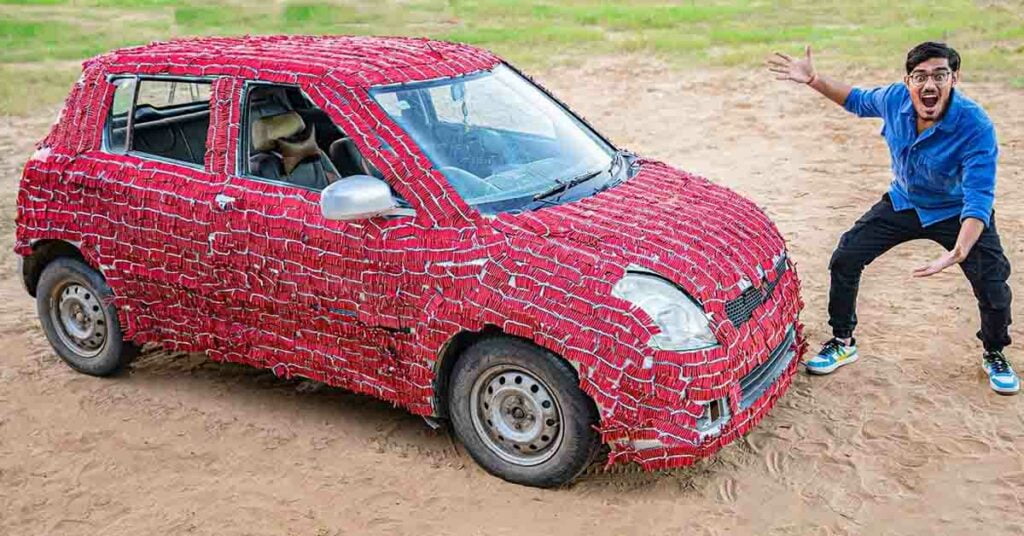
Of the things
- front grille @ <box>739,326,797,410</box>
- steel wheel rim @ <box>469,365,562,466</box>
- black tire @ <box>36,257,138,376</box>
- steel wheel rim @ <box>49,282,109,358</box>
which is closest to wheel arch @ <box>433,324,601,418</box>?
steel wheel rim @ <box>469,365,562,466</box>

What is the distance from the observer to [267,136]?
5438 mm

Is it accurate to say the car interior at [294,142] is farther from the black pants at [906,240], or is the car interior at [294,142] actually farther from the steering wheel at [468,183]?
the black pants at [906,240]

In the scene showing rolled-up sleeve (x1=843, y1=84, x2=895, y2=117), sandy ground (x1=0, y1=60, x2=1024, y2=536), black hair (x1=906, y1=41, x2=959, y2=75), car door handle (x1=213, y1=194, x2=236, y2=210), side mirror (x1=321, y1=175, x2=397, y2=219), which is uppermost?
black hair (x1=906, y1=41, x2=959, y2=75)

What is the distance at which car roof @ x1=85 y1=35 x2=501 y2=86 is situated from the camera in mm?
5164

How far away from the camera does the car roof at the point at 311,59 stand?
516 centimetres

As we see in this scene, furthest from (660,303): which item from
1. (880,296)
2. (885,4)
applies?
(885,4)

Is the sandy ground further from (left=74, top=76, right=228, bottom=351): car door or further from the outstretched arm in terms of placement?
the outstretched arm

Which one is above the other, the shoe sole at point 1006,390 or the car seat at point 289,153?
the car seat at point 289,153

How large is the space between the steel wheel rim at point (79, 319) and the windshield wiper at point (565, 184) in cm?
255

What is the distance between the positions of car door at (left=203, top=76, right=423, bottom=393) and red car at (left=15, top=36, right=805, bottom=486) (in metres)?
0.01

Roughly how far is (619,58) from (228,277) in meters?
12.9

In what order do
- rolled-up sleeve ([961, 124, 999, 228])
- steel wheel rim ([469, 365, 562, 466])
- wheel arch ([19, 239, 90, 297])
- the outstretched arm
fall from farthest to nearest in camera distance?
wheel arch ([19, 239, 90, 297])
the outstretched arm
rolled-up sleeve ([961, 124, 999, 228])
steel wheel rim ([469, 365, 562, 466])

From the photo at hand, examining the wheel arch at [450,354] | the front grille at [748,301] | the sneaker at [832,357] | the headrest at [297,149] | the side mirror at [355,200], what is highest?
the headrest at [297,149]

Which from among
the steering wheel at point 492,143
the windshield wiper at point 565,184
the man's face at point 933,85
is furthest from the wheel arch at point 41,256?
the man's face at point 933,85
